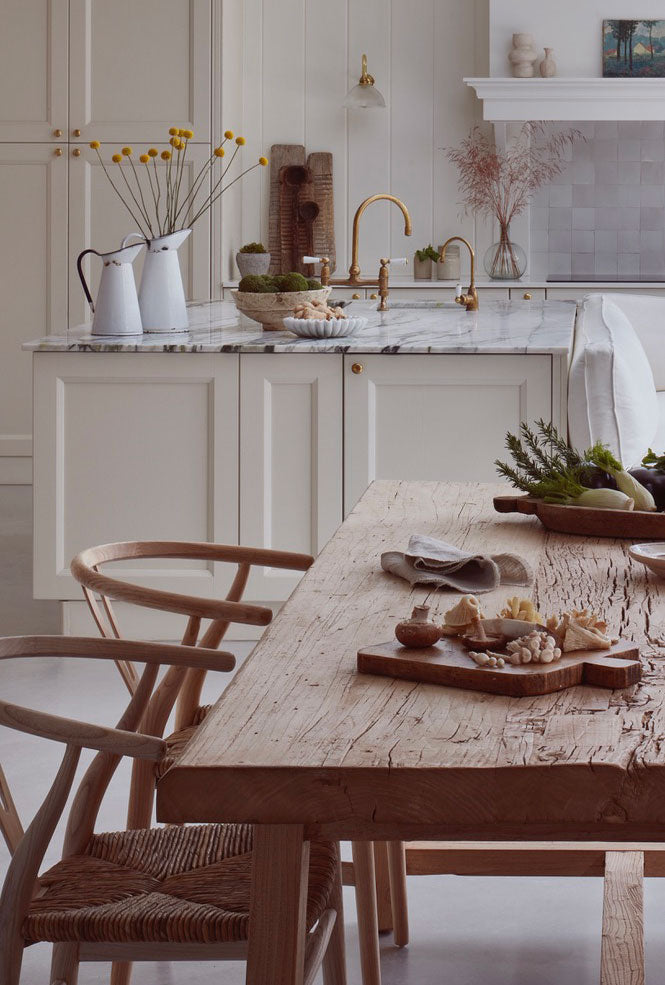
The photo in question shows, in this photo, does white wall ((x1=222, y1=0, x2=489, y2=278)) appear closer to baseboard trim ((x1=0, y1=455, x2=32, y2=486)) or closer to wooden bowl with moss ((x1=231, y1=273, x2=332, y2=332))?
baseboard trim ((x1=0, y1=455, x2=32, y2=486))

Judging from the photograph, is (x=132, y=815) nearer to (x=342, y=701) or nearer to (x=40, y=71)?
(x=342, y=701)

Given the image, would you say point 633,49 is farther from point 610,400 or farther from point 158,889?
point 158,889

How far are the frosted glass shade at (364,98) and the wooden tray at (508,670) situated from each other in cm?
560

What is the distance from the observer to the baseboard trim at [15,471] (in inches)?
251

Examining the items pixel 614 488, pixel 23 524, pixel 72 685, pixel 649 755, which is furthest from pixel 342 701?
pixel 23 524

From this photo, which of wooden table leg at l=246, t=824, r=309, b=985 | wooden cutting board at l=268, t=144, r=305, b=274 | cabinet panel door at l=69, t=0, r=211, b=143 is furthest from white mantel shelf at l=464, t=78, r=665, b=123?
wooden table leg at l=246, t=824, r=309, b=985

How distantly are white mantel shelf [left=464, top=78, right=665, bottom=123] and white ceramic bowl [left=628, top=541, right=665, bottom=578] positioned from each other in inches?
190

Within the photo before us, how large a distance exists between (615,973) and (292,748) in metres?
1.07

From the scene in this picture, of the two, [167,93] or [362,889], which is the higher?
[167,93]

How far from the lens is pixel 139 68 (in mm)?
5996

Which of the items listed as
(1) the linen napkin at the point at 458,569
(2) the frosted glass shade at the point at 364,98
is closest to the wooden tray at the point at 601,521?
(1) the linen napkin at the point at 458,569

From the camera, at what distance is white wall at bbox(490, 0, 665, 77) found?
6.07m

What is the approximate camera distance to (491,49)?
6.17 meters

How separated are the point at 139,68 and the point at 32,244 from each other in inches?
38.4
